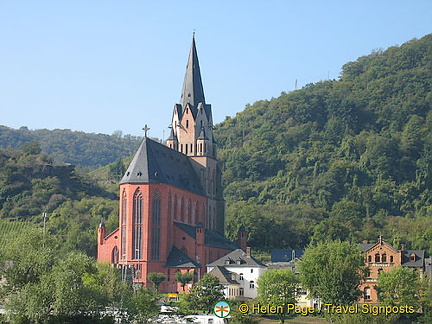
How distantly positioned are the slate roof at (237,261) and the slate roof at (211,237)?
15.5 ft

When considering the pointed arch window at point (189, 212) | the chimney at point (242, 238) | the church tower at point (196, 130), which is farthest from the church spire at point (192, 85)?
the chimney at point (242, 238)

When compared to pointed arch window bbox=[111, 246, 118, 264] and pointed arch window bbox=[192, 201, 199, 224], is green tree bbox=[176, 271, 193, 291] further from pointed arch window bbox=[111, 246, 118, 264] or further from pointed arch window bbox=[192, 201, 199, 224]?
pointed arch window bbox=[192, 201, 199, 224]

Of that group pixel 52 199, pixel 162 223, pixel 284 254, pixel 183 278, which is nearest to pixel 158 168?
pixel 162 223

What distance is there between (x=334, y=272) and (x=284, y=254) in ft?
133

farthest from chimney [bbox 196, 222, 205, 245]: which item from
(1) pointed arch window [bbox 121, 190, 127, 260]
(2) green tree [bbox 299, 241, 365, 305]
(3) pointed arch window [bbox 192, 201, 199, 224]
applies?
(2) green tree [bbox 299, 241, 365, 305]

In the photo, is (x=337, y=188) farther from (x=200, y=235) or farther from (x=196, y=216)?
(x=200, y=235)

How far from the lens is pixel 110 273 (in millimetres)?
89875

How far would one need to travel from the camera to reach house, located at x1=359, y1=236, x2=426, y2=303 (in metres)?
101

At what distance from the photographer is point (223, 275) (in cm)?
10825

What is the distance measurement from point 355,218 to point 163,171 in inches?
1774

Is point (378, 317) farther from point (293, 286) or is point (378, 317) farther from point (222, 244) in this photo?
point (222, 244)

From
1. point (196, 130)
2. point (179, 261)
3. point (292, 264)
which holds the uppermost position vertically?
point (196, 130)

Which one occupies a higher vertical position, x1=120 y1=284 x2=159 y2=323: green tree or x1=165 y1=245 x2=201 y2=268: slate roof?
x1=165 y1=245 x2=201 y2=268: slate roof

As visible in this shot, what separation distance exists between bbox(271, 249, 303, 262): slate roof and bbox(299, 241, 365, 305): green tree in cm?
2841
